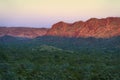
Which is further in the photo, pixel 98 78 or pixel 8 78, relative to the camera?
pixel 98 78

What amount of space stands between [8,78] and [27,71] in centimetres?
1147

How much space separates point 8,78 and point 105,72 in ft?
92.7

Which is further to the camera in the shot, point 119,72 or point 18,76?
point 119,72

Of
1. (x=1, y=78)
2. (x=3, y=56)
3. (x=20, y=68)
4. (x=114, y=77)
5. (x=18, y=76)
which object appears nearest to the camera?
(x=1, y=78)

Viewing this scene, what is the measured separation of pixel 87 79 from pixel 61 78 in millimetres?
6605

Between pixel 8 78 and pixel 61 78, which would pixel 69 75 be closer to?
pixel 61 78

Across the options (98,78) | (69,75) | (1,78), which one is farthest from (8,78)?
(98,78)

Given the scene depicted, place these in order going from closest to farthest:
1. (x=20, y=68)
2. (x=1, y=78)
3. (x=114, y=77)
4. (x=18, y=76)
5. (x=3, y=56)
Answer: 1. (x=1, y=78)
2. (x=18, y=76)
3. (x=114, y=77)
4. (x=20, y=68)
5. (x=3, y=56)

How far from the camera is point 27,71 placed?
2916 inches

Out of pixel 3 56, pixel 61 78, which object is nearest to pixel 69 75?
pixel 61 78

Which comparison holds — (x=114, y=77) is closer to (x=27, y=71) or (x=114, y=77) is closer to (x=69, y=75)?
(x=69, y=75)

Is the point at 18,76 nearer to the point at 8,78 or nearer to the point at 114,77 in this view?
the point at 8,78

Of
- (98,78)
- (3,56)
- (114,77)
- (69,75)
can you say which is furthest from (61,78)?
(3,56)

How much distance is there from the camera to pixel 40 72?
245 ft
